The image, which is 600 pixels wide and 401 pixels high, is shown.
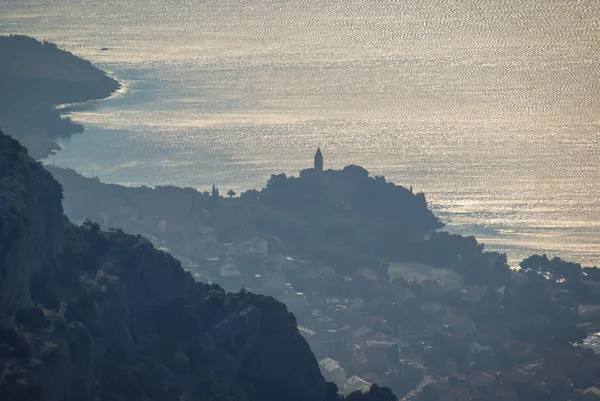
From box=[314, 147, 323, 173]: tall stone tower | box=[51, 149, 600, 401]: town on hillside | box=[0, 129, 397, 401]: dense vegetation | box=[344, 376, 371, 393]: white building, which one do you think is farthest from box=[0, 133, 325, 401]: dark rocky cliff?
box=[314, 147, 323, 173]: tall stone tower

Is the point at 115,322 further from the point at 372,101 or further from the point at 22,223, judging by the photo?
the point at 372,101

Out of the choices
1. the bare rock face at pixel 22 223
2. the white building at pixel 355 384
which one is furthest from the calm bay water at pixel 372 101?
the bare rock face at pixel 22 223

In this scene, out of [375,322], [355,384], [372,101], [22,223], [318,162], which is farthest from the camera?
[372,101]

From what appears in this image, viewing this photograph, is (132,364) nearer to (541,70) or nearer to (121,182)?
(121,182)

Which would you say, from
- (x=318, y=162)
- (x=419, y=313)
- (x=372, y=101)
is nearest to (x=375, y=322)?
(x=419, y=313)

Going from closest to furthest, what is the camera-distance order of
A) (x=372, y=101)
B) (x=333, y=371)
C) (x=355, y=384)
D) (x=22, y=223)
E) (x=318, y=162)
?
(x=22, y=223), (x=355, y=384), (x=333, y=371), (x=318, y=162), (x=372, y=101)

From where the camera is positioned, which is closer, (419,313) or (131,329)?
(131,329)

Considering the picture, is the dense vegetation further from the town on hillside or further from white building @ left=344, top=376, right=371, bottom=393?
the town on hillside
